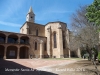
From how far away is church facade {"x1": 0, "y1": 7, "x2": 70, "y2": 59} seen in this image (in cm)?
3422

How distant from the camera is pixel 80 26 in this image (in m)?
17.7

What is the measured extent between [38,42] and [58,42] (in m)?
7.11

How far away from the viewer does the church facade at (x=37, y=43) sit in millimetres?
34219

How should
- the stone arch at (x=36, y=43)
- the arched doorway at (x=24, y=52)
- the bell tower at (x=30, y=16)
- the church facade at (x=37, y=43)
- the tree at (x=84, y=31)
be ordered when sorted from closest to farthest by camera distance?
the tree at (x=84, y=31)
the church facade at (x=37, y=43)
the arched doorway at (x=24, y=52)
the stone arch at (x=36, y=43)
the bell tower at (x=30, y=16)

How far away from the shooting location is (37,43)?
37875mm

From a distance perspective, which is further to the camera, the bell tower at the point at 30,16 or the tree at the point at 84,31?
the bell tower at the point at 30,16

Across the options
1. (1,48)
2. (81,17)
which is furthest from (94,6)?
(1,48)

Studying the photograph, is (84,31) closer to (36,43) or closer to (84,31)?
(84,31)

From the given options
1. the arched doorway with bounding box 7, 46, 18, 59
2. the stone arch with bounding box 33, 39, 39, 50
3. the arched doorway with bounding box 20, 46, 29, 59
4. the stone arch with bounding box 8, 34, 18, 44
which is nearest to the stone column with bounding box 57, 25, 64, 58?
the stone arch with bounding box 33, 39, 39, 50

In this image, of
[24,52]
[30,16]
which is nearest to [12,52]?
[24,52]

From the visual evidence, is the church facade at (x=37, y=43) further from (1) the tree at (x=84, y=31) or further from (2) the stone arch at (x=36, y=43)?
(1) the tree at (x=84, y=31)

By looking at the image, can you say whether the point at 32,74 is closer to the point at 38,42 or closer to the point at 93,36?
the point at 93,36

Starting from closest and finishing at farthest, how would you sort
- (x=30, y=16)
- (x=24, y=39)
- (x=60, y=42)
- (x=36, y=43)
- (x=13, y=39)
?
(x=13, y=39) < (x=60, y=42) < (x=36, y=43) < (x=24, y=39) < (x=30, y=16)

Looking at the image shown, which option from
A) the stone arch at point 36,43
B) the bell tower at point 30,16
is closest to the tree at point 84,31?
the stone arch at point 36,43
